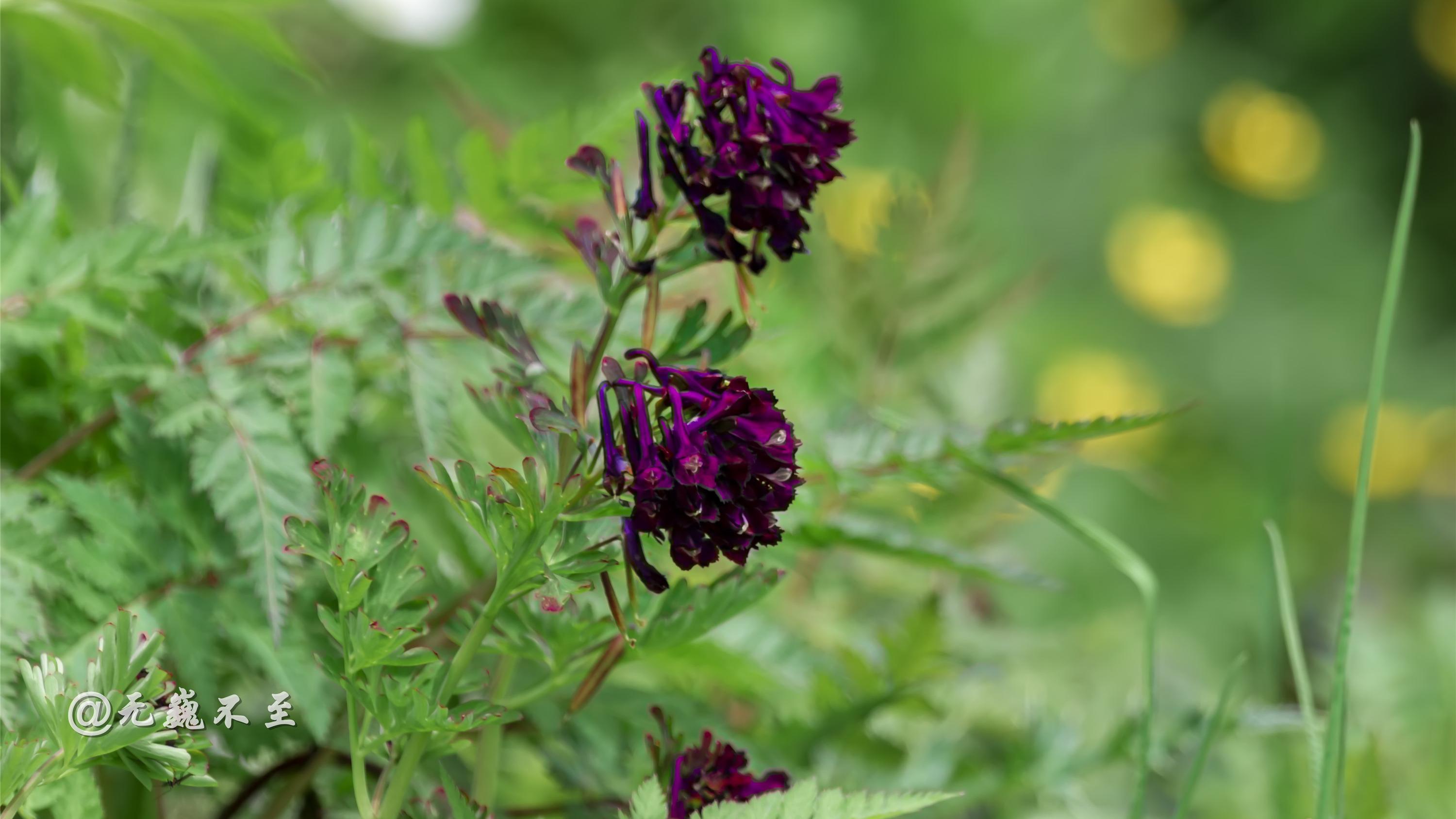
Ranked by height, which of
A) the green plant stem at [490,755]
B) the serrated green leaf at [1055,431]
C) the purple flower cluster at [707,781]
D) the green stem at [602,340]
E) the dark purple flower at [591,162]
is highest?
the dark purple flower at [591,162]

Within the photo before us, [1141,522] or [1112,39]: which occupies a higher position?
[1112,39]

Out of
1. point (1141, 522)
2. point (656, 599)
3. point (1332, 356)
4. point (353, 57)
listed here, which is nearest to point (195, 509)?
point (656, 599)

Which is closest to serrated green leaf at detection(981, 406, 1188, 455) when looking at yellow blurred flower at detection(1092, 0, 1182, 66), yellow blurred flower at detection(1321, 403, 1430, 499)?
yellow blurred flower at detection(1321, 403, 1430, 499)

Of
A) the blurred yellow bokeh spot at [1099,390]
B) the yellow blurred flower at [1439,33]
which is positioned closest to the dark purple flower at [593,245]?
the blurred yellow bokeh spot at [1099,390]

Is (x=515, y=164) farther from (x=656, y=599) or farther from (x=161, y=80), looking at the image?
(x=161, y=80)

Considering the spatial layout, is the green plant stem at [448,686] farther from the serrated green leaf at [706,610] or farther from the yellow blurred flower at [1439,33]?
the yellow blurred flower at [1439,33]

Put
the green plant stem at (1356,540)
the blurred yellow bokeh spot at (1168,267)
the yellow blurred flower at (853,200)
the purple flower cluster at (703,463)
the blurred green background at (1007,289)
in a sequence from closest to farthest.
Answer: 1. the purple flower cluster at (703,463)
2. the green plant stem at (1356,540)
3. the blurred green background at (1007,289)
4. the yellow blurred flower at (853,200)
5. the blurred yellow bokeh spot at (1168,267)

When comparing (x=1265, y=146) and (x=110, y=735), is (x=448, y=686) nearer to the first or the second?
(x=110, y=735)
